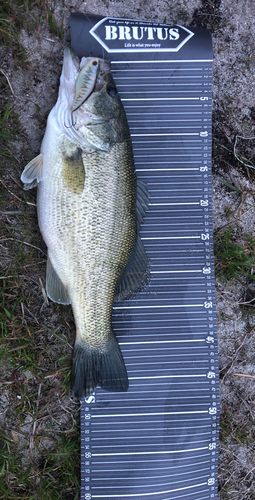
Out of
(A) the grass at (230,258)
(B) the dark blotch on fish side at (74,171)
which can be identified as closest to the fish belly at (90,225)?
(B) the dark blotch on fish side at (74,171)

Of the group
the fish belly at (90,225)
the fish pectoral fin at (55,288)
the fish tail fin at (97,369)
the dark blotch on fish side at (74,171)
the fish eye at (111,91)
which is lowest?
the fish tail fin at (97,369)

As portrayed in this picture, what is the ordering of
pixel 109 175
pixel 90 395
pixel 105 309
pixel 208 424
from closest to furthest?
pixel 109 175, pixel 105 309, pixel 90 395, pixel 208 424

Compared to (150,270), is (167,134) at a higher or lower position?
higher

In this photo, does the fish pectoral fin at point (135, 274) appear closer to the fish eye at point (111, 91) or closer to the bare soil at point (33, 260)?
the bare soil at point (33, 260)

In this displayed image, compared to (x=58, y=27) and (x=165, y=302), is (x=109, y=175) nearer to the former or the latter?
(x=165, y=302)

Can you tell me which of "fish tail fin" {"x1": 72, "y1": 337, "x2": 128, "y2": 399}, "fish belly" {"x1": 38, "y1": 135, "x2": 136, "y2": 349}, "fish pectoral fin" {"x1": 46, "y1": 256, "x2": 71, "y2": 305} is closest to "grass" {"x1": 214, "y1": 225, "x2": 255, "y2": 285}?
"fish belly" {"x1": 38, "y1": 135, "x2": 136, "y2": 349}

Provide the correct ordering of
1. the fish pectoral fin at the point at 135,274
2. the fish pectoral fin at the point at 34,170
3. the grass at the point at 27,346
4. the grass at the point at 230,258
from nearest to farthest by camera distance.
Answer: the fish pectoral fin at the point at 34,170, the fish pectoral fin at the point at 135,274, the grass at the point at 27,346, the grass at the point at 230,258

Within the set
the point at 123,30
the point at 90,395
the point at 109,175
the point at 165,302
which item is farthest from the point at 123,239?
the point at 123,30

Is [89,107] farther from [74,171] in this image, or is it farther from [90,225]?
[90,225]
